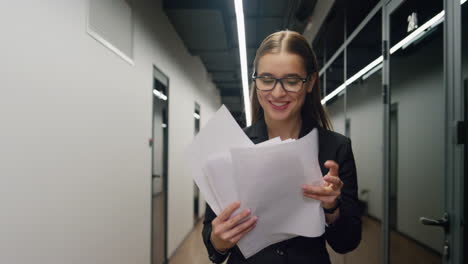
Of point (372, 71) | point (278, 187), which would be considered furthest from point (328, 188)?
point (372, 71)

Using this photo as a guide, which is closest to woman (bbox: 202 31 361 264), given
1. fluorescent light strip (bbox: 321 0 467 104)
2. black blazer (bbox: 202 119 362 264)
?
black blazer (bbox: 202 119 362 264)

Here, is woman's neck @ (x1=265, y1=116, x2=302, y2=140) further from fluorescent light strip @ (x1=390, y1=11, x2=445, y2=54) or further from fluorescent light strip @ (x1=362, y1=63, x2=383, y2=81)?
fluorescent light strip @ (x1=362, y1=63, x2=383, y2=81)

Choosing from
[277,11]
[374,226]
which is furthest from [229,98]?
[374,226]

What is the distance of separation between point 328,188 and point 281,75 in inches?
13.2

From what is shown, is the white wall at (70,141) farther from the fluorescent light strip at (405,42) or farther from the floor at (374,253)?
the fluorescent light strip at (405,42)

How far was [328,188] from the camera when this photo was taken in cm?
70

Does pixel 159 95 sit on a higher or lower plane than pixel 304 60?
higher

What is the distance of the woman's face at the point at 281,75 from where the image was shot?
2.72 feet

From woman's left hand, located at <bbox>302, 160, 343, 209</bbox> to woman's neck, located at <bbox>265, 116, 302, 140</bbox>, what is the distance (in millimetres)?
325

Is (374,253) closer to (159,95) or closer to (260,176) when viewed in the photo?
(260,176)

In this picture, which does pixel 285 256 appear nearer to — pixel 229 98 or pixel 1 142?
pixel 1 142

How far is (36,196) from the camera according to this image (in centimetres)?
152

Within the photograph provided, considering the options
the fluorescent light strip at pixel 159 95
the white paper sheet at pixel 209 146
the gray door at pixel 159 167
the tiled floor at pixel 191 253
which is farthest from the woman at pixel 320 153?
the tiled floor at pixel 191 253

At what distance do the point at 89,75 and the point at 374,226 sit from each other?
8.09 ft
